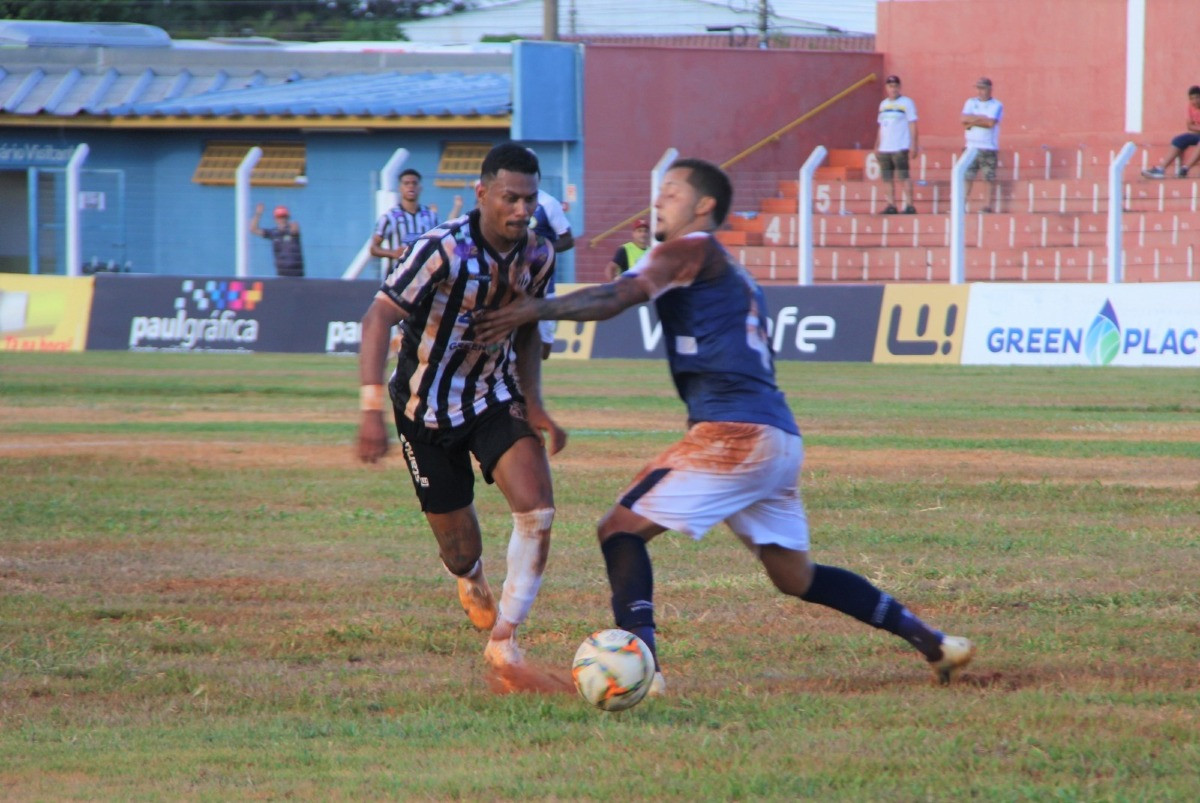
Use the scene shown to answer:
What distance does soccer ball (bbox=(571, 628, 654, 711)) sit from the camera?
5227 mm

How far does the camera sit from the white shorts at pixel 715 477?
5352 mm

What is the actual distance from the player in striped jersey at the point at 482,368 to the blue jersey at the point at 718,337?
82 centimetres

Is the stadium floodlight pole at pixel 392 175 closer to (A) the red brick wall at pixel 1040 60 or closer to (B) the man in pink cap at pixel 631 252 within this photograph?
(B) the man in pink cap at pixel 631 252

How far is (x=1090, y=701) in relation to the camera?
5.38 m

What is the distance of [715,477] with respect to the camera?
5344 mm

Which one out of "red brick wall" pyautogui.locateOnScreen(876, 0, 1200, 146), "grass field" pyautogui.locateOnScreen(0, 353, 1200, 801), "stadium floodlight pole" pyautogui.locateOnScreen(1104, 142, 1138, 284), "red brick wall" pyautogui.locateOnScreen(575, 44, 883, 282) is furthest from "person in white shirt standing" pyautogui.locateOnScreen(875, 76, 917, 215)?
"grass field" pyautogui.locateOnScreen(0, 353, 1200, 801)

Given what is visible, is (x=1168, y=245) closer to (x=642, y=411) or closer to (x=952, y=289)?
(x=952, y=289)

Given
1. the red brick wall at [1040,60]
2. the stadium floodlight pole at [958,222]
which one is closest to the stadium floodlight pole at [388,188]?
the stadium floodlight pole at [958,222]

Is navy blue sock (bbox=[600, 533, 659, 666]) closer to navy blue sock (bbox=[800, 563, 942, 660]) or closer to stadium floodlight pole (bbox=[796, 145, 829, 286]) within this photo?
navy blue sock (bbox=[800, 563, 942, 660])

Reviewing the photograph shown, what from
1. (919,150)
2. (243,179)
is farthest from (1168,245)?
(243,179)

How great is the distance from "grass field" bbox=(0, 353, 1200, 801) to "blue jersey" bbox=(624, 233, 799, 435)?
0.97m

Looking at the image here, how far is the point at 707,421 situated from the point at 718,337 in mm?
274

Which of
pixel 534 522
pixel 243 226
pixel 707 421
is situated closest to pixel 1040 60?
pixel 243 226

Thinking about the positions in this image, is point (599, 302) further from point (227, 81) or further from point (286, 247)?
point (227, 81)
